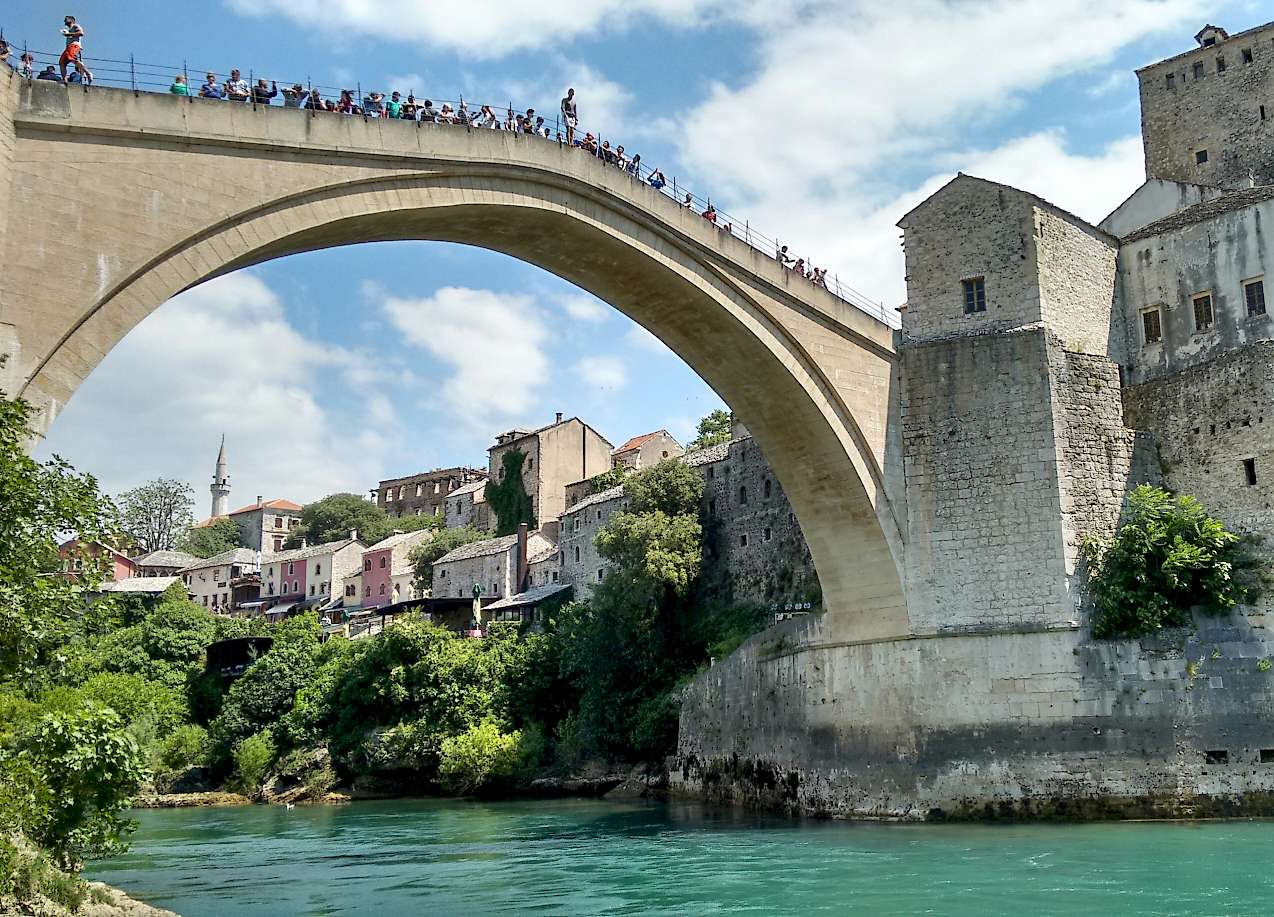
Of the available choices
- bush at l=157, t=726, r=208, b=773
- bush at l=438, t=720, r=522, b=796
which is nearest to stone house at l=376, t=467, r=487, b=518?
bush at l=157, t=726, r=208, b=773

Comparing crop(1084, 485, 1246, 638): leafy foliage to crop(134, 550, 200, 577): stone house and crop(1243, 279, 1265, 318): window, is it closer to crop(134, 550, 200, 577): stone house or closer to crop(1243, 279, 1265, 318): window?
crop(1243, 279, 1265, 318): window

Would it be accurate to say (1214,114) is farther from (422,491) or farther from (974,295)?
(422,491)

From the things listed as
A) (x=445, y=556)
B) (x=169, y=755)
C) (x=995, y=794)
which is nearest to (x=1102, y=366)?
(x=995, y=794)

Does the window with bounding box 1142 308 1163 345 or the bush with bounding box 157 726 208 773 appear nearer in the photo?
the window with bounding box 1142 308 1163 345

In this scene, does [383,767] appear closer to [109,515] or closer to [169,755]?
[169,755]

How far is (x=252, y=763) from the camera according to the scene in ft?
124

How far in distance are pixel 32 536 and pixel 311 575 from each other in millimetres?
57675

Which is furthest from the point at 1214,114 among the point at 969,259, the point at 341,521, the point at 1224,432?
the point at 341,521

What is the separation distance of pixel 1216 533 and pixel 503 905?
40.2 ft

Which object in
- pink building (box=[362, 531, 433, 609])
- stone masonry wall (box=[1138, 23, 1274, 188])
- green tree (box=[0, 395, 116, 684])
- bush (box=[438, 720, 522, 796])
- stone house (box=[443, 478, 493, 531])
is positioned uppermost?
stone masonry wall (box=[1138, 23, 1274, 188])

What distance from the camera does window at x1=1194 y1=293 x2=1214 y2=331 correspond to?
22.9 meters

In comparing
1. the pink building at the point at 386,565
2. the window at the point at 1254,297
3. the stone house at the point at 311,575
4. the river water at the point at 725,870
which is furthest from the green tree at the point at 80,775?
the stone house at the point at 311,575

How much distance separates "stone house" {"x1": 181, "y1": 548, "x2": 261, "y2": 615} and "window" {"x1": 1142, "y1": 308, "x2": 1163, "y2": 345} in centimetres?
5632

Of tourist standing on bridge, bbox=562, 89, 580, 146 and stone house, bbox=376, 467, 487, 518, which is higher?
stone house, bbox=376, 467, 487, 518
